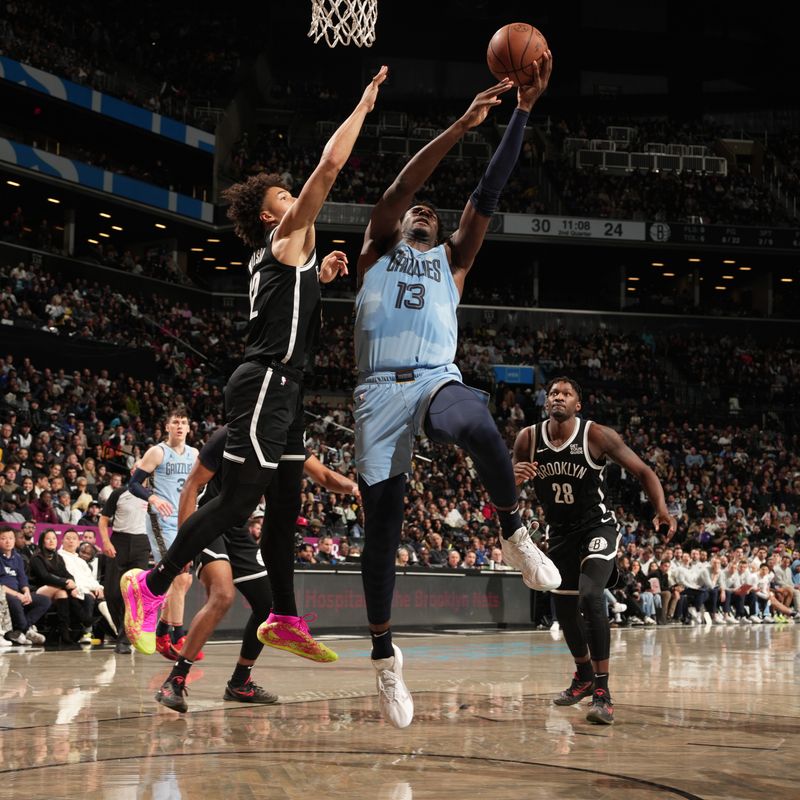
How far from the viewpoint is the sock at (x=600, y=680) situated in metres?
6.70

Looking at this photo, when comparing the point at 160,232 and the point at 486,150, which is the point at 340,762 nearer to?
Result: the point at 160,232

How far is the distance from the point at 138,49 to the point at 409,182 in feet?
124

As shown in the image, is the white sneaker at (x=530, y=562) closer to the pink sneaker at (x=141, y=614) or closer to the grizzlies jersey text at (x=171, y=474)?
the pink sneaker at (x=141, y=614)

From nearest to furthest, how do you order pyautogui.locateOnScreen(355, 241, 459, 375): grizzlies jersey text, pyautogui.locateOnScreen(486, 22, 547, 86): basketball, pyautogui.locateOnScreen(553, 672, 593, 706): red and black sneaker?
pyautogui.locateOnScreen(355, 241, 459, 375): grizzlies jersey text → pyautogui.locateOnScreen(486, 22, 547, 86): basketball → pyautogui.locateOnScreen(553, 672, 593, 706): red and black sneaker

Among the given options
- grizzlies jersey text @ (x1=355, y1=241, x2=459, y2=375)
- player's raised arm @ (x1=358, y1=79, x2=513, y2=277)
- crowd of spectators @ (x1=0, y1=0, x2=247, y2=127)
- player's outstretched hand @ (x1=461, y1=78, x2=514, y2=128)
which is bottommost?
grizzlies jersey text @ (x1=355, y1=241, x2=459, y2=375)

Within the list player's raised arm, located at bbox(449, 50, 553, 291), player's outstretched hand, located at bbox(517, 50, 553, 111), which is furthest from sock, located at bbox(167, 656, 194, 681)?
player's outstretched hand, located at bbox(517, 50, 553, 111)

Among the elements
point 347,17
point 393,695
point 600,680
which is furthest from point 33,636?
point 393,695

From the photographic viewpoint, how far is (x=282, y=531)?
20.5 feet

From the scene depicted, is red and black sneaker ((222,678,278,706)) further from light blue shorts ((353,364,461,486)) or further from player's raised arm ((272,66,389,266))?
player's raised arm ((272,66,389,266))

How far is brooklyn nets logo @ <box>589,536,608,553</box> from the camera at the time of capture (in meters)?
7.29

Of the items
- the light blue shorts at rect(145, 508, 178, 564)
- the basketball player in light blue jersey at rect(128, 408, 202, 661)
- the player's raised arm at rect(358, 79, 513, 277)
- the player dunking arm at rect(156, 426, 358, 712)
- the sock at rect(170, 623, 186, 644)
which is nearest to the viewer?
the player's raised arm at rect(358, 79, 513, 277)

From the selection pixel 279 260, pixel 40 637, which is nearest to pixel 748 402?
pixel 40 637

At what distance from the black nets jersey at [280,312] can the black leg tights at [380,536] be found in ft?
3.14

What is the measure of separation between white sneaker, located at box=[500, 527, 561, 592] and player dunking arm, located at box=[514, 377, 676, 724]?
207 cm
